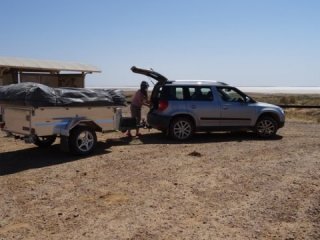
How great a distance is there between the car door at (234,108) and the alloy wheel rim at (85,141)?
4.54 meters

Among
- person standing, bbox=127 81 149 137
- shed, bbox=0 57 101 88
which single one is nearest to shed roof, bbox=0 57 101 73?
shed, bbox=0 57 101 88

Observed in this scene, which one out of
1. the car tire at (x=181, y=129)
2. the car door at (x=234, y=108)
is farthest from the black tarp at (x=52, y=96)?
the car door at (x=234, y=108)

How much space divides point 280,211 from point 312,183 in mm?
1815

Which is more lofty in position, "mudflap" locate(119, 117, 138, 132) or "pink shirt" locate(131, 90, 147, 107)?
"pink shirt" locate(131, 90, 147, 107)

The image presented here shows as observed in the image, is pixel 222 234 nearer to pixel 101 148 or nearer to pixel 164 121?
pixel 101 148

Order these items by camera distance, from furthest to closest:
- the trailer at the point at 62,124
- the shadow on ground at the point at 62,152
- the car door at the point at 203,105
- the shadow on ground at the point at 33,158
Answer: the car door at the point at 203,105
the trailer at the point at 62,124
the shadow on ground at the point at 62,152
the shadow on ground at the point at 33,158

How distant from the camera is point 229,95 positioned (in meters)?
13.6

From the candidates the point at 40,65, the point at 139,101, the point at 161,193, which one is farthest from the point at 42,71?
the point at 161,193

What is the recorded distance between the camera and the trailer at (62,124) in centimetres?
960

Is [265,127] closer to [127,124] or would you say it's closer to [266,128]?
[266,128]

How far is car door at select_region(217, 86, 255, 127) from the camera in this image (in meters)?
13.4

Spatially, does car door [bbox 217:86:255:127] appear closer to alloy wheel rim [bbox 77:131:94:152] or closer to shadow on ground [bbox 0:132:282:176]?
shadow on ground [bbox 0:132:282:176]

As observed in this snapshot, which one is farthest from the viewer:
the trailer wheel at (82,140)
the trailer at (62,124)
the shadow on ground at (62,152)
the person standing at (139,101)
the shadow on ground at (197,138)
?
the person standing at (139,101)

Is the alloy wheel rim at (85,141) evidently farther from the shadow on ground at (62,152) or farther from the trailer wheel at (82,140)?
the shadow on ground at (62,152)
